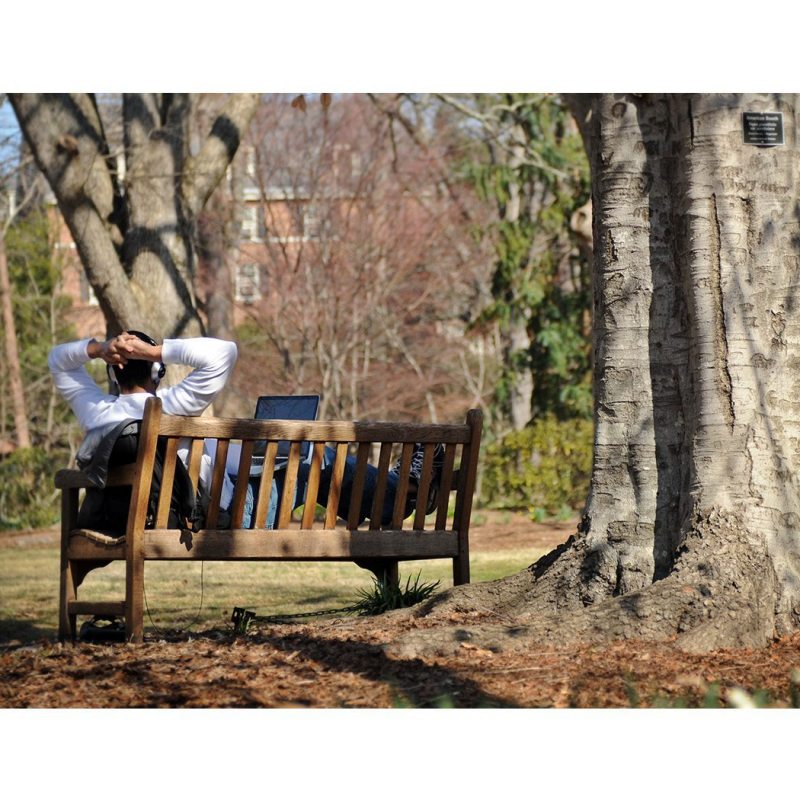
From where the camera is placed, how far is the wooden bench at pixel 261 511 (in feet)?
17.9

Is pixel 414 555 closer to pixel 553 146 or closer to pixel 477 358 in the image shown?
pixel 553 146

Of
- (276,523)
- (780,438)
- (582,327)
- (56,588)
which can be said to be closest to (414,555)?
(276,523)

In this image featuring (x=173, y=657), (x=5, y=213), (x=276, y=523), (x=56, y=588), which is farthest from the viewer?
(x=5, y=213)

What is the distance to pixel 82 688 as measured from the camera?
4.62 m

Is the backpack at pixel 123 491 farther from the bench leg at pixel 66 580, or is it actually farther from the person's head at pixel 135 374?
the person's head at pixel 135 374

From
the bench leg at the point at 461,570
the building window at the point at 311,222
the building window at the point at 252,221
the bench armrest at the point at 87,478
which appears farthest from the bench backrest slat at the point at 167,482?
the building window at the point at 252,221

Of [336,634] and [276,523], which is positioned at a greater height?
[276,523]

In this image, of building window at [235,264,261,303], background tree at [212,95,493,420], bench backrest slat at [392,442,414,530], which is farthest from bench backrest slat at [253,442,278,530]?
building window at [235,264,261,303]

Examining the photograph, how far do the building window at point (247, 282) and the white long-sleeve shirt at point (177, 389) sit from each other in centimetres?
1399

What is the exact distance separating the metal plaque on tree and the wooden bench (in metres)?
1.88

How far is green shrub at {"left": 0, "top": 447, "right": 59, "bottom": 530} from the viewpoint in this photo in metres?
16.2

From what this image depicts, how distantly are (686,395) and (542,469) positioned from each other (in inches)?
386

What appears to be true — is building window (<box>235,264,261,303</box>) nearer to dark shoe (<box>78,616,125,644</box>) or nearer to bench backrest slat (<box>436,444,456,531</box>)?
bench backrest slat (<box>436,444,456,531</box>)

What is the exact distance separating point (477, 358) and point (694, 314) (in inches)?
767
